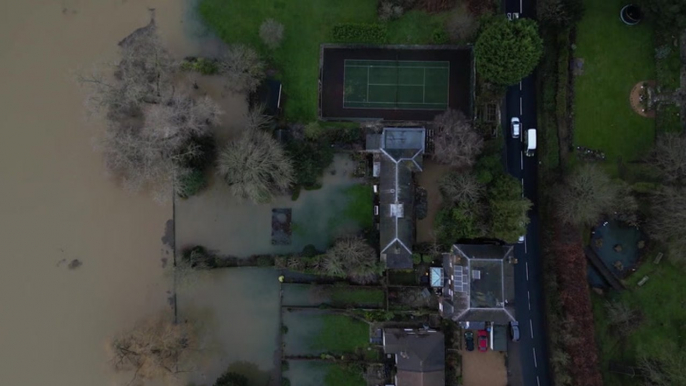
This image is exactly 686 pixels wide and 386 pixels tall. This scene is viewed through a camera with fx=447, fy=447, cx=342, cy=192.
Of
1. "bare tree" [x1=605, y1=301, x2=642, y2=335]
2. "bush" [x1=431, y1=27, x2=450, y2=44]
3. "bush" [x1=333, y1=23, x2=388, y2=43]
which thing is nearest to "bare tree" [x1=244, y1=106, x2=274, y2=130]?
"bush" [x1=333, y1=23, x2=388, y2=43]

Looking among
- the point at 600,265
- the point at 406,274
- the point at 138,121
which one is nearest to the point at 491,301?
the point at 406,274

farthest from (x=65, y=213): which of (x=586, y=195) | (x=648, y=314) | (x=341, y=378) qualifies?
(x=648, y=314)

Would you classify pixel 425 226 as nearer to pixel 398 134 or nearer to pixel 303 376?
pixel 398 134

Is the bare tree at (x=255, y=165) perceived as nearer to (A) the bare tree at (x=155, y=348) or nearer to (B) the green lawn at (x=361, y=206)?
(B) the green lawn at (x=361, y=206)

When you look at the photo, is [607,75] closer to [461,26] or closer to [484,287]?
[461,26]

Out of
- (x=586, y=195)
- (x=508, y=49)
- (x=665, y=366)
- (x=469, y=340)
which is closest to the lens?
(x=508, y=49)

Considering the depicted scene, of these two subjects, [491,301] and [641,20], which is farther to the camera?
[641,20]
